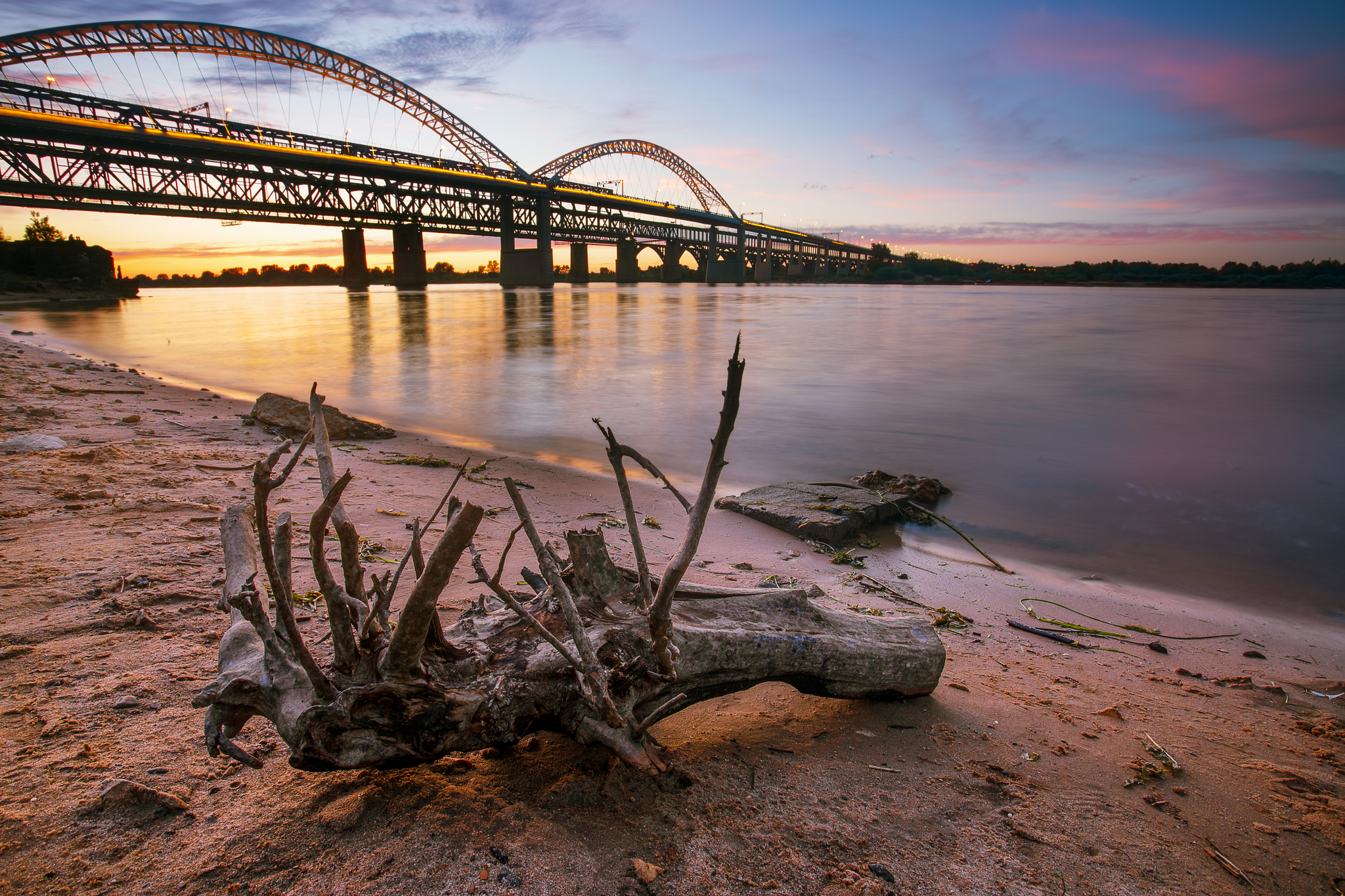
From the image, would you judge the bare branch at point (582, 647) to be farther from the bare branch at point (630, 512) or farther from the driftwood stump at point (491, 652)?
the bare branch at point (630, 512)

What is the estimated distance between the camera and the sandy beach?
1.52 meters

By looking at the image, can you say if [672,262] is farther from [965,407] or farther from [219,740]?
[219,740]

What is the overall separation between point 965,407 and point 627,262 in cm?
9896

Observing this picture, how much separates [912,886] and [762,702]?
0.84m

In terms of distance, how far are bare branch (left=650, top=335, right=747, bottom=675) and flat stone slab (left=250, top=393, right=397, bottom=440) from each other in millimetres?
6654

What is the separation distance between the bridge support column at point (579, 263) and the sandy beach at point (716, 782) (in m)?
97.9

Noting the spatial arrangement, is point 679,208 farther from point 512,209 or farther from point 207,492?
point 207,492

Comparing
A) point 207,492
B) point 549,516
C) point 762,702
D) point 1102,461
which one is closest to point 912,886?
point 762,702

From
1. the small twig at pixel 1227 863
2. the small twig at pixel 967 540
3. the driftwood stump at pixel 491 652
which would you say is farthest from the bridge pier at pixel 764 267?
the small twig at pixel 1227 863

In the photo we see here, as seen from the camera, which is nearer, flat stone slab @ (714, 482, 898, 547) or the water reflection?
flat stone slab @ (714, 482, 898, 547)

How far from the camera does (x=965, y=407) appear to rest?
12.3 meters

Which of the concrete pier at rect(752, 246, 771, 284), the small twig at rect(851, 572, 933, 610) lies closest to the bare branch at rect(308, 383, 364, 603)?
the small twig at rect(851, 572, 933, 610)

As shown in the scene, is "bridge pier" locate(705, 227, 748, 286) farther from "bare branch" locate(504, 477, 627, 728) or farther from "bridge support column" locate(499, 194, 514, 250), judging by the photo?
"bare branch" locate(504, 477, 627, 728)

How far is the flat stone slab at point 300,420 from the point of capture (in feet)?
23.7
